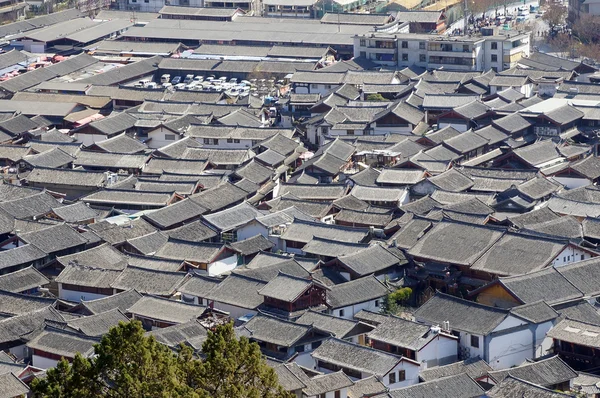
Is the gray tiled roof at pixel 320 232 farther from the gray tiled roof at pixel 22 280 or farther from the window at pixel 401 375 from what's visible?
the window at pixel 401 375

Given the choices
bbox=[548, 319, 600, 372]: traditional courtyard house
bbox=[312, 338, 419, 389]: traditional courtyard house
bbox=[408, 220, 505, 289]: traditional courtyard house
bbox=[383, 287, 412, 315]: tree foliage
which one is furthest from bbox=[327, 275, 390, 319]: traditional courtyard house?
bbox=[548, 319, 600, 372]: traditional courtyard house

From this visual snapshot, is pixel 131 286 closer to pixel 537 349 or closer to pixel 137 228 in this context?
pixel 137 228

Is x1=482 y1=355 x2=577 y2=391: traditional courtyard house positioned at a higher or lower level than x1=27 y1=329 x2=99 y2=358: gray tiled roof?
lower

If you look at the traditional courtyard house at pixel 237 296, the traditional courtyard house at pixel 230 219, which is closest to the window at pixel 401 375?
the traditional courtyard house at pixel 237 296

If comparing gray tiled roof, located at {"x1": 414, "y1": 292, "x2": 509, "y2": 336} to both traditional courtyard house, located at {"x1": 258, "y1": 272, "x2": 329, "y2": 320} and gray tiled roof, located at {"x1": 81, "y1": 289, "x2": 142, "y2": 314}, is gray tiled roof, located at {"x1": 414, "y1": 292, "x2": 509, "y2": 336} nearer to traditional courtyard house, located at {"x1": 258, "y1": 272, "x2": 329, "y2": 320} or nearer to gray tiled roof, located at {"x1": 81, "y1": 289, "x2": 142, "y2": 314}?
traditional courtyard house, located at {"x1": 258, "y1": 272, "x2": 329, "y2": 320}

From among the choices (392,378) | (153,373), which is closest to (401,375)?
(392,378)

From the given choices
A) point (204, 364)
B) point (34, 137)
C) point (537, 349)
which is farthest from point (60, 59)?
point (204, 364)

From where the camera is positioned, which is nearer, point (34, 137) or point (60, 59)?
point (34, 137)
